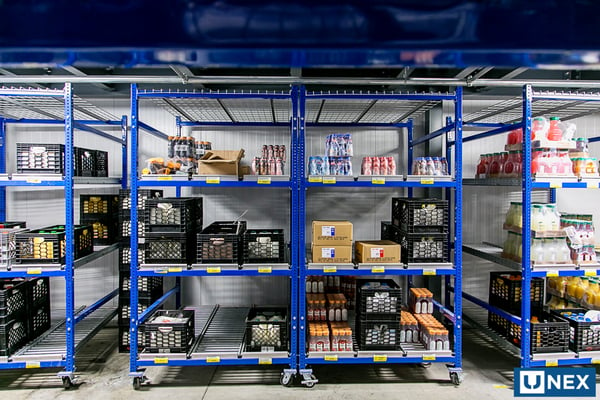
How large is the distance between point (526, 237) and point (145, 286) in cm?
366

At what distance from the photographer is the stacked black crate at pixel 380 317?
11.1 feet

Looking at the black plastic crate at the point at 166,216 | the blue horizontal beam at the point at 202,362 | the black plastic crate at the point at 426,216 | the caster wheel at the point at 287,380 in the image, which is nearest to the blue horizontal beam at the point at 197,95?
the black plastic crate at the point at 166,216

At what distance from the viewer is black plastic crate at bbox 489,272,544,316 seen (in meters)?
3.70

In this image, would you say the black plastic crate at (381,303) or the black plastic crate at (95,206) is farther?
the black plastic crate at (95,206)

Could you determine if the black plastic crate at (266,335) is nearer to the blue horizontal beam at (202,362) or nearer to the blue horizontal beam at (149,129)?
the blue horizontal beam at (202,362)

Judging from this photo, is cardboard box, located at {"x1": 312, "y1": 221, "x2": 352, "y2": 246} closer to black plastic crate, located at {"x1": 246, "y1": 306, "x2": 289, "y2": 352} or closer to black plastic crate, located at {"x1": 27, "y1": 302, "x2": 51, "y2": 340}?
black plastic crate, located at {"x1": 246, "y1": 306, "x2": 289, "y2": 352}

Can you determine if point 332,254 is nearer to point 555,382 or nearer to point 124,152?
point 555,382

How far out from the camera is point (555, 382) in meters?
3.38

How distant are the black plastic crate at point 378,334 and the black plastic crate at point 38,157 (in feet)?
10.2

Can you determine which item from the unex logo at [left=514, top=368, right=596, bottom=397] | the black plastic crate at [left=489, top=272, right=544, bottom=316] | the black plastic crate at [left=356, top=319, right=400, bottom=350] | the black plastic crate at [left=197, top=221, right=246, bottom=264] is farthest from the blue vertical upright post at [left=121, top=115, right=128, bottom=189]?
the unex logo at [left=514, top=368, right=596, bottom=397]

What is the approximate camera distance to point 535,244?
3.43 metres

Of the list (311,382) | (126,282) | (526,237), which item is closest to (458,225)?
(526,237)

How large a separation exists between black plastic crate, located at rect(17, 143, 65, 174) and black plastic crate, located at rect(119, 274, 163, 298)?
1.32m

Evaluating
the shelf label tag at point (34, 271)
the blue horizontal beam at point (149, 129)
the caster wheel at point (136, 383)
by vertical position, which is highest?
the blue horizontal beam at point (149, 129)
